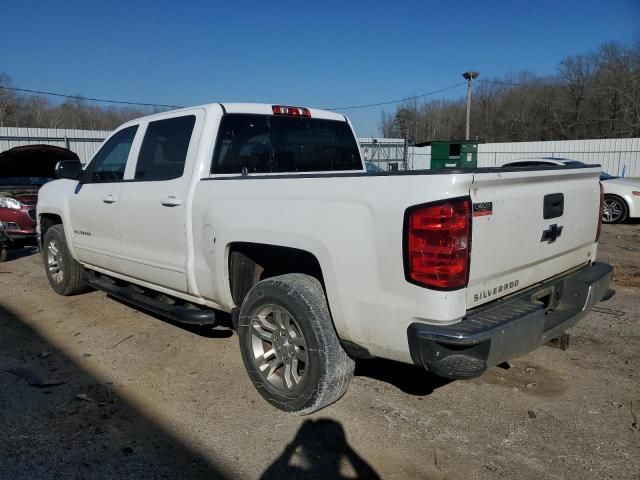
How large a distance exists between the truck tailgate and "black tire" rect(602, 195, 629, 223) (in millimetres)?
9228

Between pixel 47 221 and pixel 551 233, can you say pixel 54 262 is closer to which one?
pixel 47 221

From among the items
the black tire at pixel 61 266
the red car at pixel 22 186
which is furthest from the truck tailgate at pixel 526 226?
the red car at pixel 22 186

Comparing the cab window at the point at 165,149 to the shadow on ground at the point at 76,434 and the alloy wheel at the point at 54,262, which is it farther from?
the alloy wheel at the point at 54,262

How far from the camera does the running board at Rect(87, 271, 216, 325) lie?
3.86m

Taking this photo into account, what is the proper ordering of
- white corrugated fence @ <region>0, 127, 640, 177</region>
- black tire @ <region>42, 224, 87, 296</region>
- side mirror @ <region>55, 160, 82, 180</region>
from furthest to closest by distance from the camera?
white corrugated fence @ <region>0, 127, 640, 177</region> < black tire @ <region>42, 224, 87, 296</region> < side mirror @ <region>55, 160, 82, 180</region>

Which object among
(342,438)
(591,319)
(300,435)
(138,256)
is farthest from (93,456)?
(591,319)

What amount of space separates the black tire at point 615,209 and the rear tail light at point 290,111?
9.40 metres

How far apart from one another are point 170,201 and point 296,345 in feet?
5.13

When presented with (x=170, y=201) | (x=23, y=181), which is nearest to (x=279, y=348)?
(x=170, y=201)

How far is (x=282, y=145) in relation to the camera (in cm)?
446

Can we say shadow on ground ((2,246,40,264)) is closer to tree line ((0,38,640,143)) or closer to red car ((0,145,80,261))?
red car ((0,145,80,261))

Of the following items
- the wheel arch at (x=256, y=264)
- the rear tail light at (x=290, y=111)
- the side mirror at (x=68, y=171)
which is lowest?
the wheel arch at (x=256, y=264)

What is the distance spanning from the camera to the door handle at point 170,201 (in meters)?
3.83

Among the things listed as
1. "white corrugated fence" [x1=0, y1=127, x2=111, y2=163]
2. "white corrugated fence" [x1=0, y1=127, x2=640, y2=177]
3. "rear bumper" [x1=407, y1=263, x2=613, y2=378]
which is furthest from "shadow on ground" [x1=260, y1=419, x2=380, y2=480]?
"white corrugated fence" [x1=0, y1=127, x2=640, y2=177]
